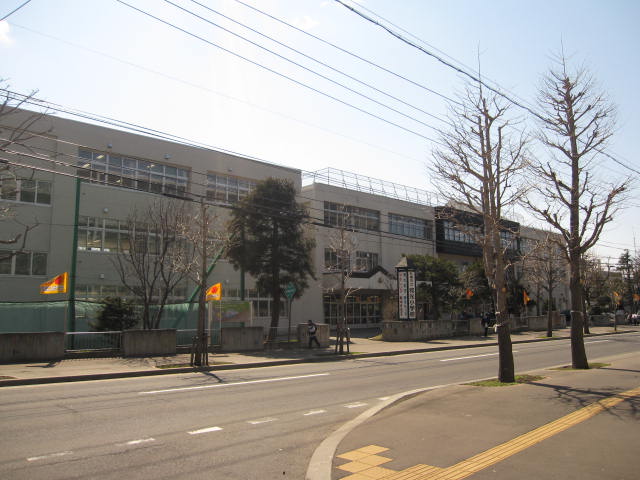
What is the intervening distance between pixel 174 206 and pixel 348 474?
84.4 feet

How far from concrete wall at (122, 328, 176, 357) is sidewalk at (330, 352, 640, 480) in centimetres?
1349

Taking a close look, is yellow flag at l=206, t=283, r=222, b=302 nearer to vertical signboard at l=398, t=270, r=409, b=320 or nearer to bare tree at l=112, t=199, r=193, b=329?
bare tree at l=112, t=199, r=193, b=329

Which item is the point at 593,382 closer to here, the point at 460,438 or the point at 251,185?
the point at 460,438

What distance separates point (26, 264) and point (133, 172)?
8368mm

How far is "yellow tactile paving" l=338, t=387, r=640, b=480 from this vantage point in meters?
5.32

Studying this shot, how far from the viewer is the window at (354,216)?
42.8m

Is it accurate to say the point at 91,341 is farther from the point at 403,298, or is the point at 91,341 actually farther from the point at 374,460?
the point at 403,298

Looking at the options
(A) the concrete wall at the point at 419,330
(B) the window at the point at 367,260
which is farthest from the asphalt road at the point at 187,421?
(B) the window at the point at 367,260

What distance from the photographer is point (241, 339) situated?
23.6m

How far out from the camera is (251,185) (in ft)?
129

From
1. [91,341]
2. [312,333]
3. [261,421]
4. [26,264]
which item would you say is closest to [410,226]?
[312,333]

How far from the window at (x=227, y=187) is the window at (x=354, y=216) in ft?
22.6

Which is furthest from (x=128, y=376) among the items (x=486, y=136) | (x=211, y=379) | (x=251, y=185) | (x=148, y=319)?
(x=251, y=185)

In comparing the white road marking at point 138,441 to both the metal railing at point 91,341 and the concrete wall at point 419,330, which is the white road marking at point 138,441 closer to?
the metal railing at point 91,341
